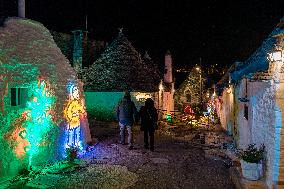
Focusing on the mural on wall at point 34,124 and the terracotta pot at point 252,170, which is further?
the mural on wall at point 34,124

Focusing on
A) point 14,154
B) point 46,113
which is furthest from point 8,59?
point 14,154

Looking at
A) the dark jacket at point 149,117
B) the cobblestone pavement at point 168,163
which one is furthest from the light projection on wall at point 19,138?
the dark jacket at point 149,117

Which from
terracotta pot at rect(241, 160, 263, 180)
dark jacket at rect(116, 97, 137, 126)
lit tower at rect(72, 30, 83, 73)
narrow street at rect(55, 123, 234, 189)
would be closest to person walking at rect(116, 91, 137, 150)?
dark jacket at rect(116, 97, 137, 126)

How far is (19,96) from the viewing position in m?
8.64

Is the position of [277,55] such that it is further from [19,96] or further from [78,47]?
[78,47]

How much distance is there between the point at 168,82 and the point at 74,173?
828 inches

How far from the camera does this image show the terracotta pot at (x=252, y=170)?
7277 millimetres

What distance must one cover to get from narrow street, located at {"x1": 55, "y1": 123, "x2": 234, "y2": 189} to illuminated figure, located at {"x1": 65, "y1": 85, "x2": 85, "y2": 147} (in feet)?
2.96

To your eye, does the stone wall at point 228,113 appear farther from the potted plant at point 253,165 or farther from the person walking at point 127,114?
the potted plant at point 253,165

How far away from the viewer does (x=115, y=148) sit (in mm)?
12219

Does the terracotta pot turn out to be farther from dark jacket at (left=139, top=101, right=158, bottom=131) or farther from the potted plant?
dark jacket at (left=139, top=101, right=158, bottom=131)

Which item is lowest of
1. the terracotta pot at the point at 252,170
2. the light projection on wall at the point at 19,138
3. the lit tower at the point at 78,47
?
the terracotta pot at the point at 252,170

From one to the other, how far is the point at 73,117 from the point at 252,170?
21.0 feet

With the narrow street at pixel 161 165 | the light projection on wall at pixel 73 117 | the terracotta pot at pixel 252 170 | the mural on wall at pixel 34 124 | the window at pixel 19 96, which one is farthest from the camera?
the light projection on wall at pixel 73 117
